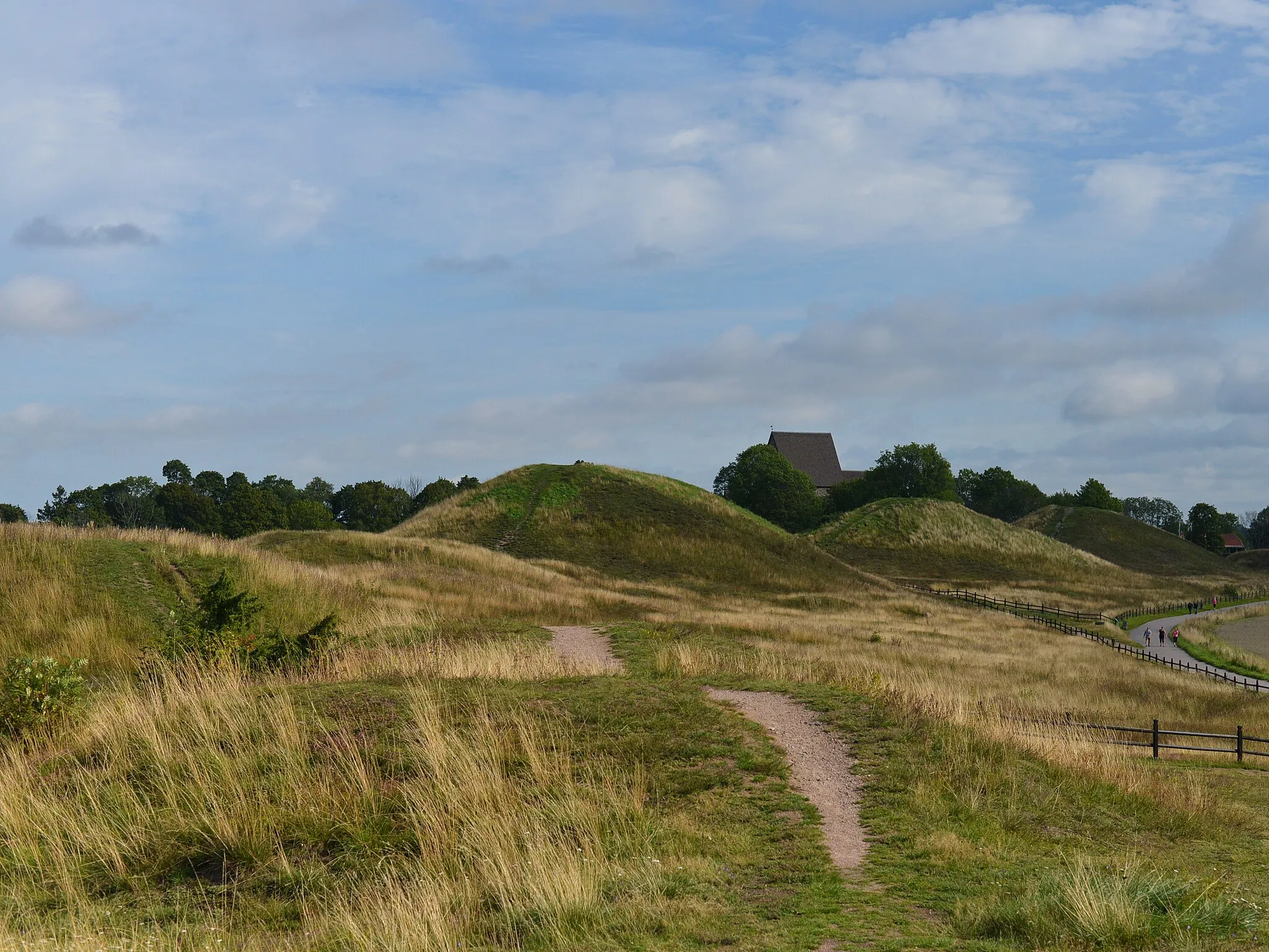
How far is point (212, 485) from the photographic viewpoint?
412 feet

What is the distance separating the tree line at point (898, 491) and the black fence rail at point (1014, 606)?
42.7m

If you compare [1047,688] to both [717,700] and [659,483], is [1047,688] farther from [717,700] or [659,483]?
[659,483]

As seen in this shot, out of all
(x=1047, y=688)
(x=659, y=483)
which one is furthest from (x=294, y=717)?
(x=659, y=483)

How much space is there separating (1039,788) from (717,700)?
15.3 ft

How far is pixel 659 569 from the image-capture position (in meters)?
65.6

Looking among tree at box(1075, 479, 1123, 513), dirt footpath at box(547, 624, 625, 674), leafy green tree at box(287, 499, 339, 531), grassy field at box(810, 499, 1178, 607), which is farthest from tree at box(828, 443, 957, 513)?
dirt footpath at box(547, 624, 625, 674)

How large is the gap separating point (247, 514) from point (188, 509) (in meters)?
8.49

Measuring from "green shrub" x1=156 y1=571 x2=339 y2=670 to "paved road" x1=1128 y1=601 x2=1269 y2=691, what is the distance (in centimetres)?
3680

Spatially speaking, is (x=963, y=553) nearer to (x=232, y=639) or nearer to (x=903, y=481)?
(x=903, y=481)

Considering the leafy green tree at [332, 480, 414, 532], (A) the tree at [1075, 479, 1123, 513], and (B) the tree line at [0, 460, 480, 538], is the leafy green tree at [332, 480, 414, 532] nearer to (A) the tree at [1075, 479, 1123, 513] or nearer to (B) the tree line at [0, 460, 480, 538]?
(B) the tree line at [0, 460, 480, 538]

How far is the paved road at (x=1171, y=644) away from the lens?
45.3m

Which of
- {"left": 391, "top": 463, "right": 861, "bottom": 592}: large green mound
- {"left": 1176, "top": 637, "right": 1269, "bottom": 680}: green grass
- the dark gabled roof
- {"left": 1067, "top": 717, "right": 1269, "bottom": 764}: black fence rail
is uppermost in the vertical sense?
the dark gabled roof

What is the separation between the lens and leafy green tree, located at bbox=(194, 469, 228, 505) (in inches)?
4951

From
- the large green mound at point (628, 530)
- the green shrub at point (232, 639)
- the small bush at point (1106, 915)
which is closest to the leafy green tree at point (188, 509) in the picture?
the large green mound at point (628, 530)
